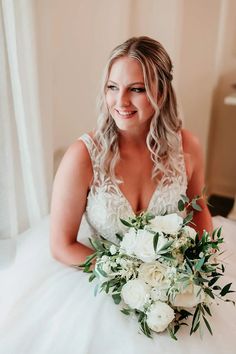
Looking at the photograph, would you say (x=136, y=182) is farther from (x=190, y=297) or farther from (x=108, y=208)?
(x=190, y=297)

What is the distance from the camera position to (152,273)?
1.00m

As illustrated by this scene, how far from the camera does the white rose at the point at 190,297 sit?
0.99m

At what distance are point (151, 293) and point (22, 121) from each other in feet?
2.49

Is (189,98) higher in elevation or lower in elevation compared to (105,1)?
lower

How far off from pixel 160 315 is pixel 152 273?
0.34 feet

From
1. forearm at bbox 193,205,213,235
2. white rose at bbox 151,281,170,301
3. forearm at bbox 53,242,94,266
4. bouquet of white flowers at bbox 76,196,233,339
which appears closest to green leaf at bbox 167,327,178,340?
bouquet of white flowers at bbox 76,196,233,339

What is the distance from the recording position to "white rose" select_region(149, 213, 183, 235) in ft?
3.35

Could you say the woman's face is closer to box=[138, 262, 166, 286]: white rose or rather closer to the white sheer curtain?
the white sheer curtain


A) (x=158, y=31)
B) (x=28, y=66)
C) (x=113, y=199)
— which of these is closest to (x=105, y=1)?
(x=158, y=31)

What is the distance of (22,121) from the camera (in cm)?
141


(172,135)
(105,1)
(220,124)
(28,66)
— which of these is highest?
(105,1)

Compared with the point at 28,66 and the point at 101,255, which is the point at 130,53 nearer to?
the point at 28,66

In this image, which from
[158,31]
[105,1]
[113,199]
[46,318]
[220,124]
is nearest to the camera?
[46,318]

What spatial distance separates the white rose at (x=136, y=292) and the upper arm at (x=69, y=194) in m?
0.36
